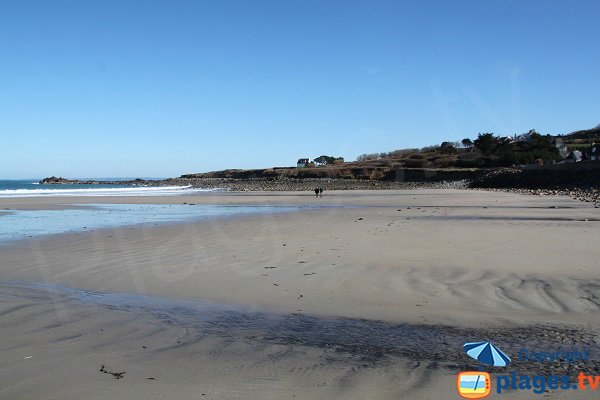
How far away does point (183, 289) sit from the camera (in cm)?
761

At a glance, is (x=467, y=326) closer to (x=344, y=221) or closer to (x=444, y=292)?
(x=444, y=292)

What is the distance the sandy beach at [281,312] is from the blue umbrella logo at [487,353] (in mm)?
117

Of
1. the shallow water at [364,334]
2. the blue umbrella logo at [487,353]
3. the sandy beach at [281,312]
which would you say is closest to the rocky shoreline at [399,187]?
the sandy beach at [281,312]

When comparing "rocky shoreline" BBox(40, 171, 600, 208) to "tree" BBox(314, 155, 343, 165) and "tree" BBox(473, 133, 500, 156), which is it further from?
"tree" BBox(314, 155, 343, 165)

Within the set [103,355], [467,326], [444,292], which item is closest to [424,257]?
[444,292]

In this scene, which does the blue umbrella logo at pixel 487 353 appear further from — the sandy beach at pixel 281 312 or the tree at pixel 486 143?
the tree at pixel 486 143

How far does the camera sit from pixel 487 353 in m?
4.55
